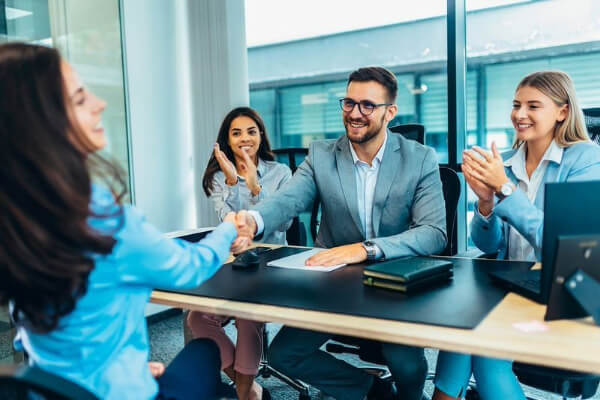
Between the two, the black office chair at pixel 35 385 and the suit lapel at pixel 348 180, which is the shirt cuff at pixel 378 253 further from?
the black office chair at pixel 35 385

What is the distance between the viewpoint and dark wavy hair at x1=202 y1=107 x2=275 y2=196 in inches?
114

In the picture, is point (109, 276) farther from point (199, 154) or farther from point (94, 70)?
point (199, 154)

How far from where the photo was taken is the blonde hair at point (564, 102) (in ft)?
6.31

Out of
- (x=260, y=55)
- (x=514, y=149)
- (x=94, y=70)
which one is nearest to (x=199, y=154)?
(x=94, y=70)

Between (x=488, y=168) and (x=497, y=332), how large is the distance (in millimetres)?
765

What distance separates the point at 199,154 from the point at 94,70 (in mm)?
1029

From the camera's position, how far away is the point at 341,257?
1718mm

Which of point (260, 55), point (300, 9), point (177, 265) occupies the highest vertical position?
point (300, 9)

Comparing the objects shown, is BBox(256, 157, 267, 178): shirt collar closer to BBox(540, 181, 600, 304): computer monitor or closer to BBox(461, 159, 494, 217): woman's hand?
BBox(461, 159, 494, 217): woman's hand

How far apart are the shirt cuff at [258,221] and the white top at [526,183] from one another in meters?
0.97

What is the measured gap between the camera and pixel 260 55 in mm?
5023

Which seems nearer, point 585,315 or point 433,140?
point 585,315

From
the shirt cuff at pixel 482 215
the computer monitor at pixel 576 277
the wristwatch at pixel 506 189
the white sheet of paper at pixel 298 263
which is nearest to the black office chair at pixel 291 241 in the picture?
the white sheet of paper at pixel 298 263

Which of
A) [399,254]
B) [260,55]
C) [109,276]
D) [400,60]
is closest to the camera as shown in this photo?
[109,276]
